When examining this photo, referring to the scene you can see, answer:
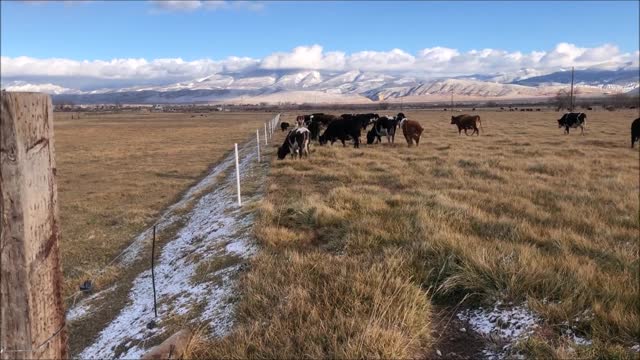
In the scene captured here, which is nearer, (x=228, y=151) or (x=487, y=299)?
(x=487, y=299)

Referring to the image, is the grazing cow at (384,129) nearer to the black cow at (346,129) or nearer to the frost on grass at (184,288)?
the black cow at (346,129)

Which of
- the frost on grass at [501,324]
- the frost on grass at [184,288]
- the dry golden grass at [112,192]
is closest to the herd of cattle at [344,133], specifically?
the dry golden grass at [112,192]

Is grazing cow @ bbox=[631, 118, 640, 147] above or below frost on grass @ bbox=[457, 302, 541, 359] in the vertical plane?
above

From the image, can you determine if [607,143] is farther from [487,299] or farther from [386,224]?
[487,299]

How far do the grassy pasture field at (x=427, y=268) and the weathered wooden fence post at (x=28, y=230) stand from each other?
1.42 m

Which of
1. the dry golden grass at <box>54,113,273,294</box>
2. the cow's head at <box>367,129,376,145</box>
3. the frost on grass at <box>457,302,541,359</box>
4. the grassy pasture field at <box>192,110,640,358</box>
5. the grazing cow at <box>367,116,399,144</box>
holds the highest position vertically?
the grazing cow at <box>367,116,399,144</box>

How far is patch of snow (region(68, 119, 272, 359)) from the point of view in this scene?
525cm

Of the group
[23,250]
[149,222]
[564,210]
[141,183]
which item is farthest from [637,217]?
[141,183]

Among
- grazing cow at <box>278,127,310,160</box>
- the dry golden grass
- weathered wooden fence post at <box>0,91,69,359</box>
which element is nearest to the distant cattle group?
grazing cow at <box>278,127,310,160</box>

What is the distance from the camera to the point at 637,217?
8.58 meters

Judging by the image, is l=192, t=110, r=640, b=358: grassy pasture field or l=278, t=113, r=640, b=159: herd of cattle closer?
l=192, t=110, r=640, b=358: grassy pasture field

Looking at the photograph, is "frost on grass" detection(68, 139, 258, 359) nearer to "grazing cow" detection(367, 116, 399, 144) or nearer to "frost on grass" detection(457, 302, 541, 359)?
"frost on grass" detection(457, 302, 541, 359)

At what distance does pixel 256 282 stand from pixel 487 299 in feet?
7.57

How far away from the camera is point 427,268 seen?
556 centimetres
